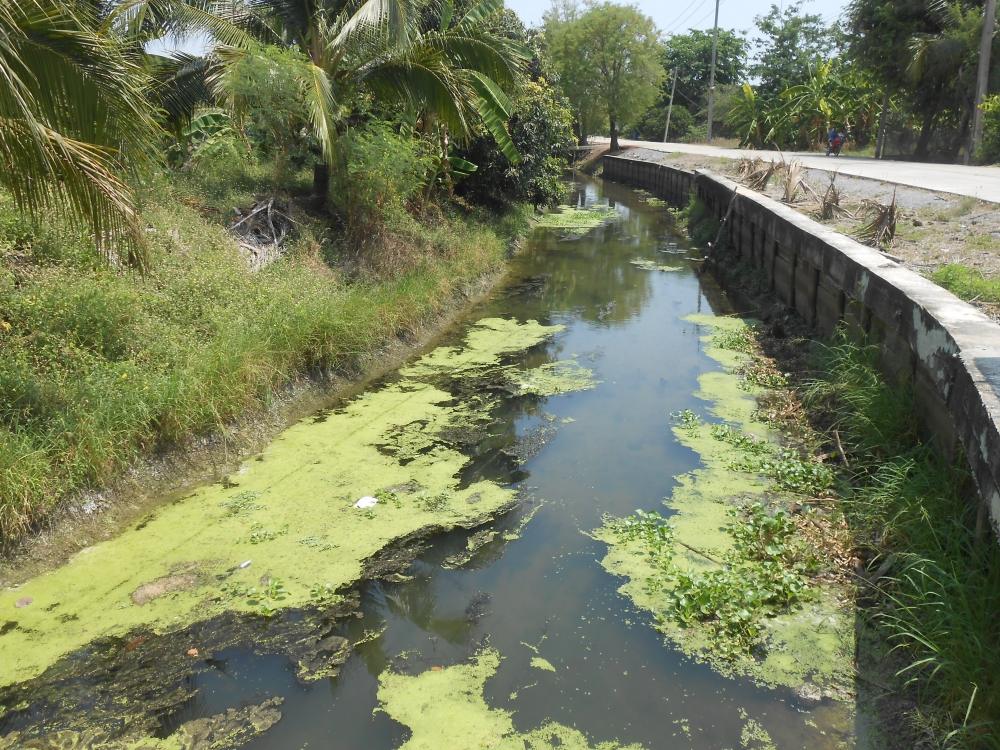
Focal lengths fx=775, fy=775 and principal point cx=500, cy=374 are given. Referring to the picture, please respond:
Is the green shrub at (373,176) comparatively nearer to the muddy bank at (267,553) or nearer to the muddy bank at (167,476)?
the muddy bank at (167,476)

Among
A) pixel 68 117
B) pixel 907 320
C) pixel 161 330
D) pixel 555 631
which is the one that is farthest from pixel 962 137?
pixel 68 117

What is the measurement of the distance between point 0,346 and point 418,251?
5.52 meters

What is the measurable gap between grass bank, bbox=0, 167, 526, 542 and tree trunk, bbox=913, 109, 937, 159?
18229 millimetres

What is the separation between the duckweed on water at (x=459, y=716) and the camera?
3.16 metres

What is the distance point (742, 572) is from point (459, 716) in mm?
1768

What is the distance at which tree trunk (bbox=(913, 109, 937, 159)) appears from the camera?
2108 cm

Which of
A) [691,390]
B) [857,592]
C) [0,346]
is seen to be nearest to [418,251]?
[691,390]

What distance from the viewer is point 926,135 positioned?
21.4 meters

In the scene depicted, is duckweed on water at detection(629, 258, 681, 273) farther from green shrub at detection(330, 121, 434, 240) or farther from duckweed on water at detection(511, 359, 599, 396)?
duckweed on water at detection(511, 359, 599, 396)

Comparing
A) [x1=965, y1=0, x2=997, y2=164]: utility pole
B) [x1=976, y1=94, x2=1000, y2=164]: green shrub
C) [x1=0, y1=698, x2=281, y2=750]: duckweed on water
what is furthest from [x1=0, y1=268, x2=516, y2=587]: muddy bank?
[x1=965, y1=0, x2=997, y2=164]: utility pole

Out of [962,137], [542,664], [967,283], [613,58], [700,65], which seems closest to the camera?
[542,664]

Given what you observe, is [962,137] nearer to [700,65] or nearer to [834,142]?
[834,142]

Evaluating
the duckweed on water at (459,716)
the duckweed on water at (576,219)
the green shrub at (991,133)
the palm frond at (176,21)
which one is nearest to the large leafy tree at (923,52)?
the green shrub at (991,133)

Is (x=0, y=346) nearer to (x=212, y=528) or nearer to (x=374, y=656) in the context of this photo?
(x=212, y=528)
